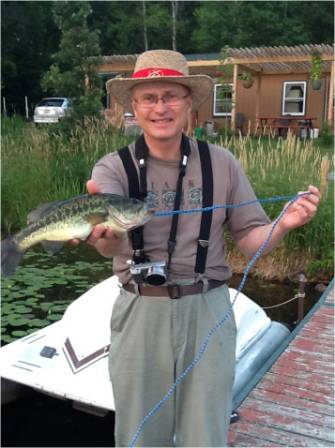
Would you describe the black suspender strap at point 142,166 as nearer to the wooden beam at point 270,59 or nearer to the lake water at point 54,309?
the lake water at point 54,309

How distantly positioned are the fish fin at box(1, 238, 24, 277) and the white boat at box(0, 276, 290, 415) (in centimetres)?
171

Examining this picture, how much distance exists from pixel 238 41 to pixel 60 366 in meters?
29.7

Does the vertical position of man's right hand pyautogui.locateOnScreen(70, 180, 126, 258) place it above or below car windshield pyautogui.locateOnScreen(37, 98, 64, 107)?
below

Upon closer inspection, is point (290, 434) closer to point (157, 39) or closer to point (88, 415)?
point (88, 415)

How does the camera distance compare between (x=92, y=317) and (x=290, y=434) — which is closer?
(x=290, y=434)

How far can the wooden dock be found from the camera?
339 centimetres

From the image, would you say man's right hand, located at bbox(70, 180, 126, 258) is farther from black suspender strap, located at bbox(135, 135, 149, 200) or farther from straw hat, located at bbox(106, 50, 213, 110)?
straw hat, located at bbox(106, 50, 213, 110)

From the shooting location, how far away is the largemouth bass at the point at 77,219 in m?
2.03

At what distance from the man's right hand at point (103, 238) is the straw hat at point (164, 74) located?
51cm

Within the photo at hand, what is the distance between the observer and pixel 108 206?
2027 mm

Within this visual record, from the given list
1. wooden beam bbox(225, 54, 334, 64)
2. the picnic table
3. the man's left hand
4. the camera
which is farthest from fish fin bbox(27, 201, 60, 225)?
the picnic table

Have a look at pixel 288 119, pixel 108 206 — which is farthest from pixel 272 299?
pixel 288 119

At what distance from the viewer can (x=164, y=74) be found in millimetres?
2217

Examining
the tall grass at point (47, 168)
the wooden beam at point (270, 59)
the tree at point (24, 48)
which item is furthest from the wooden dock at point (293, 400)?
the tree at point (24, 48)
